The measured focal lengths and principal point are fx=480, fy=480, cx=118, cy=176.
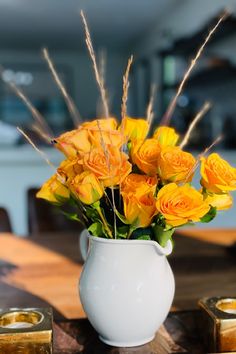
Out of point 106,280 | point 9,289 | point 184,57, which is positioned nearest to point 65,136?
point 106,280

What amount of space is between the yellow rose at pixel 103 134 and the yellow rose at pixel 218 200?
0.18m

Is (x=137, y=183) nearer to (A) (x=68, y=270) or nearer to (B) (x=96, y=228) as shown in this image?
(B) (x=96, y=228)

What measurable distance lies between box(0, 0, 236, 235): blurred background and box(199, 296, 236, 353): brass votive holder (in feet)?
1.97

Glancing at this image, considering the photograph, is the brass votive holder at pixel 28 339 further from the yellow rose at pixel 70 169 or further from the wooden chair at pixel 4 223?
the wooden chair at pixel 4 223

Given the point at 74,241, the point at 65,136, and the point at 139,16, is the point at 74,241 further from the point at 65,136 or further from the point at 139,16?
the point at 139,16

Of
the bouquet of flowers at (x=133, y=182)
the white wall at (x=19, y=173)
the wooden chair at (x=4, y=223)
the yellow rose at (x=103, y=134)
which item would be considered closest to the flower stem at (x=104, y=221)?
the bouquet of flowers at (x=133, y=182)

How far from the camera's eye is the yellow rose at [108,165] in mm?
729

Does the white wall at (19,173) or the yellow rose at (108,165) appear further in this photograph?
the white wall at (19,173)

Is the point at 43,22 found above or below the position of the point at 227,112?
above

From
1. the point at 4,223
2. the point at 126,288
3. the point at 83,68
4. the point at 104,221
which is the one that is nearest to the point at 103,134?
the point at 104,221

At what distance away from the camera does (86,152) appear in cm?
79

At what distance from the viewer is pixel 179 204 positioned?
72cm

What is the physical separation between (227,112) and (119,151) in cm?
361

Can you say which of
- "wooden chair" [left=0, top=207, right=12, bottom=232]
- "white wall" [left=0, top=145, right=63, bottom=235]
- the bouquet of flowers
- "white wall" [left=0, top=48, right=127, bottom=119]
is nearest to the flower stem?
the bouquet of flowers
